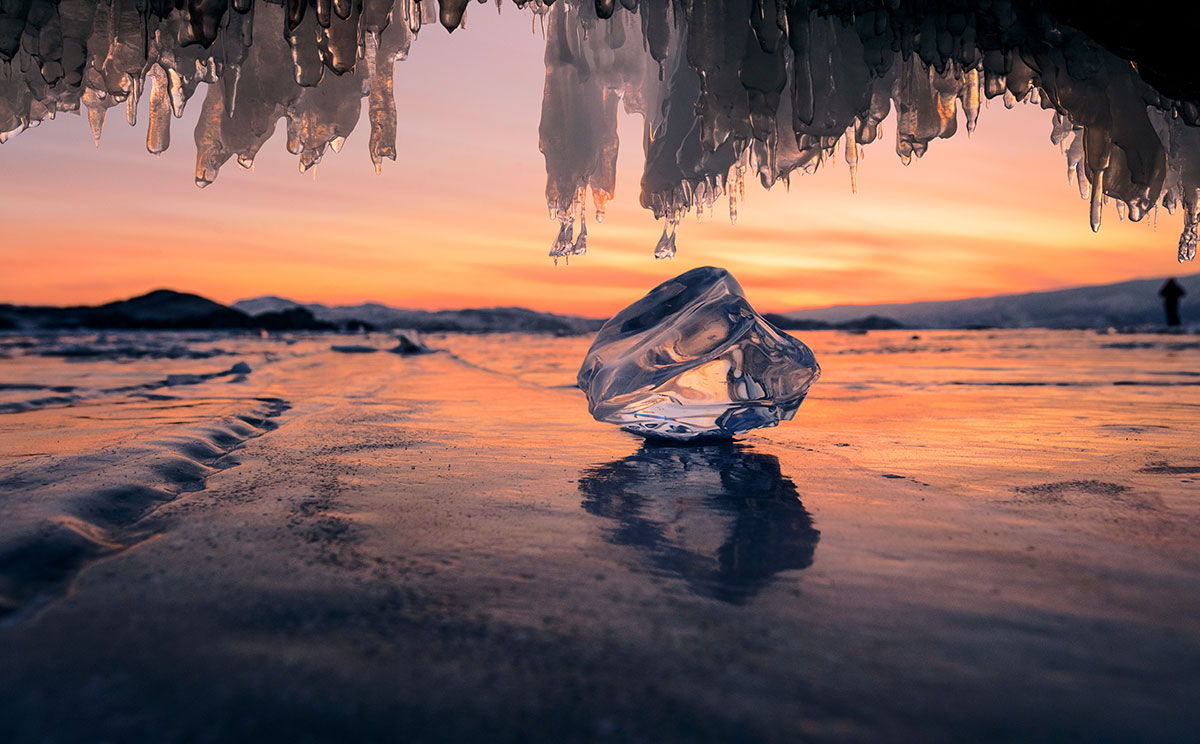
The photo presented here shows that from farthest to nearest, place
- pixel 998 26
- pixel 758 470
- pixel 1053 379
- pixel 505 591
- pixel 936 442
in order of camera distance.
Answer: pixel 1053 379
pixel 998 26
pixel 936 442
pixel 758 470
pixel 505 591

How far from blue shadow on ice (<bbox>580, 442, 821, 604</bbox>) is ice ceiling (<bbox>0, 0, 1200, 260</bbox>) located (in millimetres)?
1849

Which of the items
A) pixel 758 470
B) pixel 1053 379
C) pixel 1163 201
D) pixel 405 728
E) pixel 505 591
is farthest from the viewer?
pixel 1053 379

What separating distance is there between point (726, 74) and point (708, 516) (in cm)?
242

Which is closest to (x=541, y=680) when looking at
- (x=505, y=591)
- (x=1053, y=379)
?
(x=505, y=591)

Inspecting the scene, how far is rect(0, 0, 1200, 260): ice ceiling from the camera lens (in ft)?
9.48

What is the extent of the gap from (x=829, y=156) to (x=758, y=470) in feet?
10.2

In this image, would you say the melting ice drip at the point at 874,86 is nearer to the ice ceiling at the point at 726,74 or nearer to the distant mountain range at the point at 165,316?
the ice ceiling at the point at 726,74

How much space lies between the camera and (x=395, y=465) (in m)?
2.11

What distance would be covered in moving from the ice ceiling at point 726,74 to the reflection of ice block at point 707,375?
123 cm

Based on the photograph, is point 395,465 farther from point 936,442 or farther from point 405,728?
point 936,442

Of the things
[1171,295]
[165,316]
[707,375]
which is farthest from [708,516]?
[165,316]

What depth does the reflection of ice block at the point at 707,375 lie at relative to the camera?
248cm

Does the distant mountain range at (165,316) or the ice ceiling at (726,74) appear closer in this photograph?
the ice ceiling at (726,74)

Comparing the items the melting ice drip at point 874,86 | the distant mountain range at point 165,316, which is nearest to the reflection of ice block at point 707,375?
the melting ice drip at point 874,86
